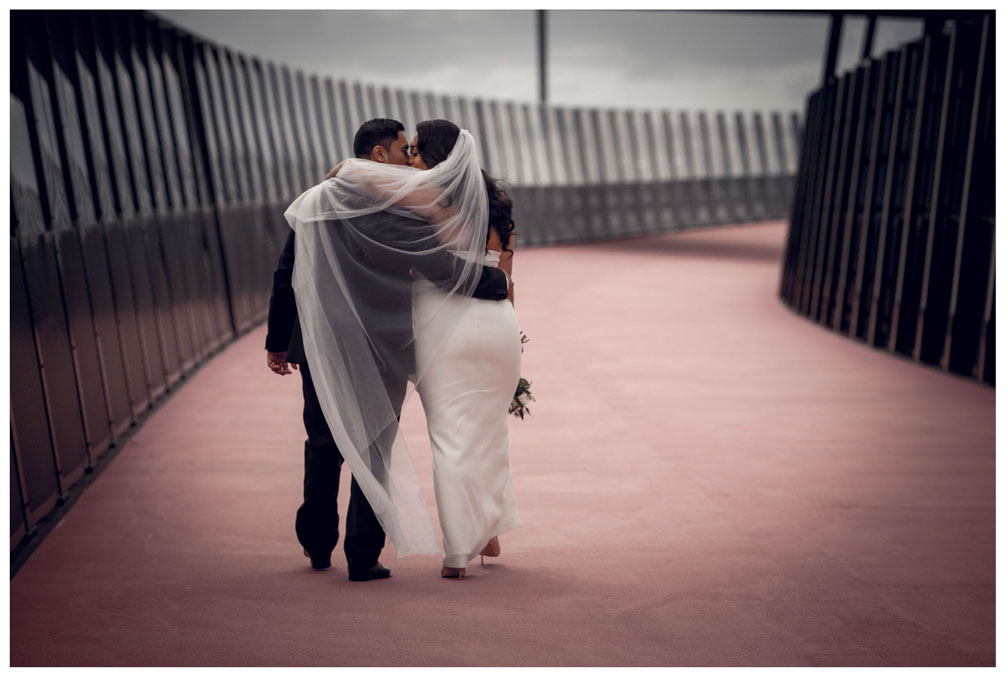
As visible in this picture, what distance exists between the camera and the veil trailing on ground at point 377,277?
3.39 metres

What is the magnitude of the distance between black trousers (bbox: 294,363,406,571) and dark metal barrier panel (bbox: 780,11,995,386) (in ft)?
17.7

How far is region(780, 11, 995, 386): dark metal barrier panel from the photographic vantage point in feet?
25.8

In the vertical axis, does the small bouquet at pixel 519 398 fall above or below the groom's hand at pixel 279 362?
below

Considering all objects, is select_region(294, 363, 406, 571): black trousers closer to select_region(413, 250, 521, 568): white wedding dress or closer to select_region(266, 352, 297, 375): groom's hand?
select_region(266, 352, 297, 375): groom's hand

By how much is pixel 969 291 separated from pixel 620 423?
3.16m

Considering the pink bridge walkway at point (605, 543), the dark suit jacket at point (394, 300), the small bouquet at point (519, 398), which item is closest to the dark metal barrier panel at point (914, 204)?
the pink bridge walkway at point (605, 543)

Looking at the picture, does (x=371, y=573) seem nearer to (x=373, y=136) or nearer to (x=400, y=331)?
(x=400, y=331)

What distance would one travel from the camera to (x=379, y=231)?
3.43 meters

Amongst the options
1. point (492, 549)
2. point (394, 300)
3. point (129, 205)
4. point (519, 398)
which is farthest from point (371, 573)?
point (129, 205)

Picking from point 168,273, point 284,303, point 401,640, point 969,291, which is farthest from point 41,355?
point 969,291

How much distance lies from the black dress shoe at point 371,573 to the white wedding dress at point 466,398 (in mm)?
230

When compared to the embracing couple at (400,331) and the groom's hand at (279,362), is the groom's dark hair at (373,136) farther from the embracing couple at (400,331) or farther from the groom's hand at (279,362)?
the groom's hand at (279,362)

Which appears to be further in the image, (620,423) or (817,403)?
(817,403)

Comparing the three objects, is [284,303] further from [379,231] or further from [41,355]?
[41,355]
